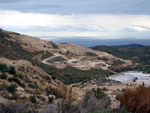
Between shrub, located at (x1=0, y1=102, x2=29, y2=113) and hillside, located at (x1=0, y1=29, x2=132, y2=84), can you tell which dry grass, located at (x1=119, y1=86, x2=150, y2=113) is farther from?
hillside, located at (x1=0, y1=29, x2=132, y2=84)

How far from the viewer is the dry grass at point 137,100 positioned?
4.55 meters

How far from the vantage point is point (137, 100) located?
15.6 ft

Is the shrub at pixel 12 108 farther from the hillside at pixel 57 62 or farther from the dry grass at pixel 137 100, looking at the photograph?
the hillside at pixel 57 62

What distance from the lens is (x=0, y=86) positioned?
22.8 feet

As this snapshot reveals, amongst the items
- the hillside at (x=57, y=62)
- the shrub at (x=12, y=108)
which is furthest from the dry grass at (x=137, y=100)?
the hillside at (x=57, y=62)

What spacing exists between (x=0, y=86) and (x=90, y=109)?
518 cm

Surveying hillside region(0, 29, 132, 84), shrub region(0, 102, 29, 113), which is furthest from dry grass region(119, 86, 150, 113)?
hillside region(0, 29, 132, 84)

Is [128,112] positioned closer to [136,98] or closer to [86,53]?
[136,98]

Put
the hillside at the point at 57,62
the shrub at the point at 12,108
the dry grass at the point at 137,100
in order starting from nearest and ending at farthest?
the shrub at the point at 12,108 → the dry grass at the point at 137,100 → the hillside at the point at 57,62

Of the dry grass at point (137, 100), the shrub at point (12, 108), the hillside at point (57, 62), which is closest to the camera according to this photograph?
the shrub at point (12, 108)

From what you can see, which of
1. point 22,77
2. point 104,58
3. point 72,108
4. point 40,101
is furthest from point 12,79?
point 104,58

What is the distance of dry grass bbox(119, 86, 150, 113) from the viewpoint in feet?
14.9

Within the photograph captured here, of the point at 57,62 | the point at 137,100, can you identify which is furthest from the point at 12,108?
the point at 57,62

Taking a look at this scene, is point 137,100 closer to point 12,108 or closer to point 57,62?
point 12,108
